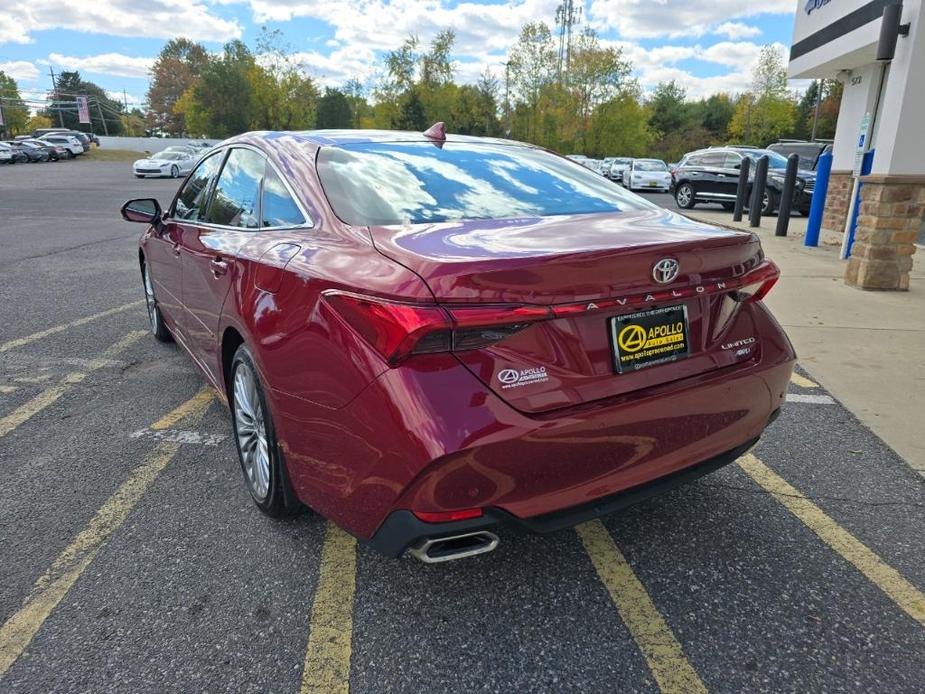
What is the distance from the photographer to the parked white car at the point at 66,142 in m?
51.1

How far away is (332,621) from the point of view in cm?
222

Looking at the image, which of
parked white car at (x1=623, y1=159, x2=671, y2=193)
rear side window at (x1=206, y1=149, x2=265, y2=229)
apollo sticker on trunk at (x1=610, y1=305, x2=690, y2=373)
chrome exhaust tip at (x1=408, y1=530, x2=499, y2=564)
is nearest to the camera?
chrome exhaust tip at (x1=408, y1=530, x2=499, y2=564)

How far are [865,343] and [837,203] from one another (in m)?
8.45

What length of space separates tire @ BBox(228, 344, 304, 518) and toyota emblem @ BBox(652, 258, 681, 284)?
1.45 m

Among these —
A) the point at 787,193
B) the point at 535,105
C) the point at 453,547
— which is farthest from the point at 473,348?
the point at 535,105

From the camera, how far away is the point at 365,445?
194 cm

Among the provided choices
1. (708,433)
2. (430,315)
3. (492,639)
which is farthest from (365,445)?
(708,433)

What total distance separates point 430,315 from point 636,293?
0.66 metres

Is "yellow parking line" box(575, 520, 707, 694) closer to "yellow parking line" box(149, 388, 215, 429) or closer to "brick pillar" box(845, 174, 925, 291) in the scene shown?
"yellow parking line" box(149, 388, 215, 429)

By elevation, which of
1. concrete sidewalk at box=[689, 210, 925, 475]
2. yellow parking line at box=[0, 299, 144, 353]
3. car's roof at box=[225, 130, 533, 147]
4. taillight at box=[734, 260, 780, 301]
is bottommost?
concrete sidewalk at box=[689, 210, 925, 475]

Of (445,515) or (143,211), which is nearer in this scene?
(445,515)

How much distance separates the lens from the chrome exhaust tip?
1.93 metres

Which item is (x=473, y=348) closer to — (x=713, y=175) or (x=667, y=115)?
(x=713, y=175)

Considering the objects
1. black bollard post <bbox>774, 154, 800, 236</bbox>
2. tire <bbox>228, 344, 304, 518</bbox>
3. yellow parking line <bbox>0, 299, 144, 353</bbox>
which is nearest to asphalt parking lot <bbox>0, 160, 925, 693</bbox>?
tire <bbox>228, 344, 304, 518</bbox>
